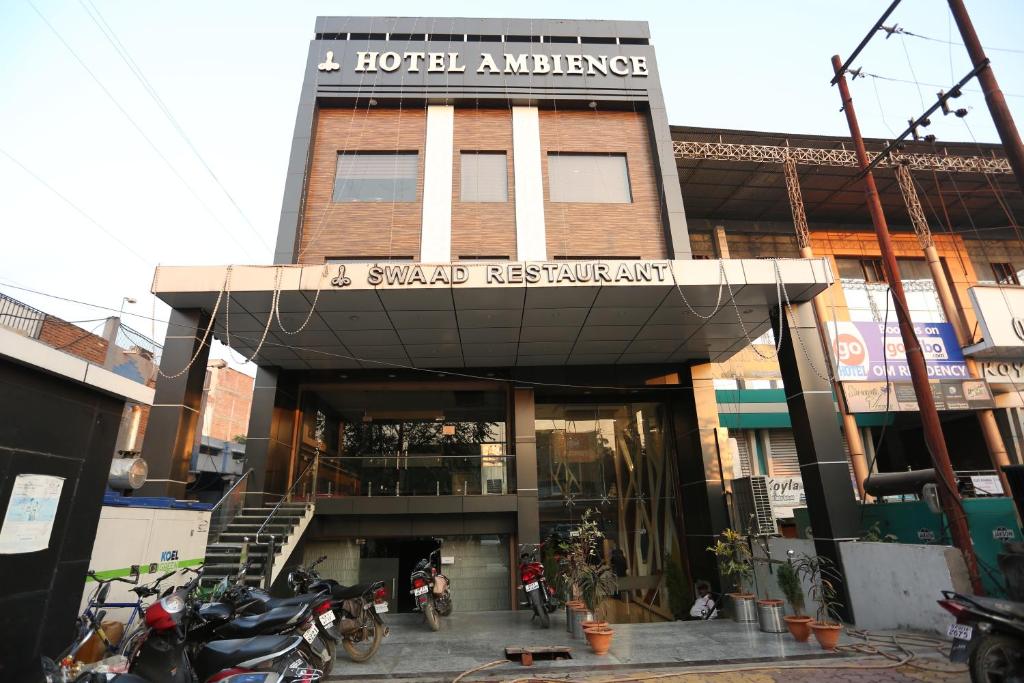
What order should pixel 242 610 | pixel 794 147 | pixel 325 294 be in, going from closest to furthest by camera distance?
pixel 242 610 → pixel 325 294 → pixel 794 147

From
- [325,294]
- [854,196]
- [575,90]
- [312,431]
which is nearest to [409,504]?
[312,431]

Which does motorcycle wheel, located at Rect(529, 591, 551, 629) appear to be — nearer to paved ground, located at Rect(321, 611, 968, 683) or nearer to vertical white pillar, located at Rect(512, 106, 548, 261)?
paved ground, located at Rect(321, 611, 968, 683)

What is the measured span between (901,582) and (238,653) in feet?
27.7

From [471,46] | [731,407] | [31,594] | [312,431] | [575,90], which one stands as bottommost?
[31,594]

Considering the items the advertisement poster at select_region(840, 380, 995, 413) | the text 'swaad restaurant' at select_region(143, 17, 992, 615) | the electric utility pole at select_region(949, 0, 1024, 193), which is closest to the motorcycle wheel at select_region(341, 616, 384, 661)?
the text 'swaad restaurant' at select_region(143, 17, 992, 615)

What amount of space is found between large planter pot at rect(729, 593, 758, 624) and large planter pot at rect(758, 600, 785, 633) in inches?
35.3

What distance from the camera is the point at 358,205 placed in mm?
12875

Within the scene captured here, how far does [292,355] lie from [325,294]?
12.0ft

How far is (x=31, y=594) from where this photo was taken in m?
3.60

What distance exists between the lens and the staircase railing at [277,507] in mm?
8633

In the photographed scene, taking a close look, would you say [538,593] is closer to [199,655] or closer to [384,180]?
[199,655]

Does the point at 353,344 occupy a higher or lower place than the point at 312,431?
higher

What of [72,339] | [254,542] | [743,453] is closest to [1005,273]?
[743,453]

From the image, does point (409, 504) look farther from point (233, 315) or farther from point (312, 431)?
point (233, 315)
